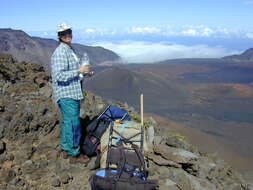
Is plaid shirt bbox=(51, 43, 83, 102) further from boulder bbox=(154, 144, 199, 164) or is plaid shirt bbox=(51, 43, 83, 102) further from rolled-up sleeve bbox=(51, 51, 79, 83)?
boulder bbox=(154, 144, 199, 164)

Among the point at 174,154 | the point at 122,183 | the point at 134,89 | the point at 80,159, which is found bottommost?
the point at 134,89

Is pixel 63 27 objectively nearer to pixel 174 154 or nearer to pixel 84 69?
pixel 84 69

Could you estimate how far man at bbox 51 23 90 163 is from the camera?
13.6ft

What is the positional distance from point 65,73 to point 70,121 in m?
0.70

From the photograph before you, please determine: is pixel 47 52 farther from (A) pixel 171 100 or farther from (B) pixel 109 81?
(A) pixel 171 100

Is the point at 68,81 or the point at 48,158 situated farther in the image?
the point at 48,158

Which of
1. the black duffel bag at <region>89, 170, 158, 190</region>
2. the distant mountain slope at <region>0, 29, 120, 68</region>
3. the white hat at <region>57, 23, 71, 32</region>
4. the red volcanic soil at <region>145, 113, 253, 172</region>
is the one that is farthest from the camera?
the distant mountain slope at <region>0, 29, 120, 68</region>

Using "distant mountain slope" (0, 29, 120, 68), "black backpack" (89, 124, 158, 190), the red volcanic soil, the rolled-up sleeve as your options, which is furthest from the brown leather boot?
"distant mountain slope" (0, 29, 120, 68)

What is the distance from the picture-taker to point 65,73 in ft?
13.7

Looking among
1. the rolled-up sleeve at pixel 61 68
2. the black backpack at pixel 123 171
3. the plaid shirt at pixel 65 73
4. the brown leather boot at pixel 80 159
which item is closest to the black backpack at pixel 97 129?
the brown leather boot at pixel 80 159

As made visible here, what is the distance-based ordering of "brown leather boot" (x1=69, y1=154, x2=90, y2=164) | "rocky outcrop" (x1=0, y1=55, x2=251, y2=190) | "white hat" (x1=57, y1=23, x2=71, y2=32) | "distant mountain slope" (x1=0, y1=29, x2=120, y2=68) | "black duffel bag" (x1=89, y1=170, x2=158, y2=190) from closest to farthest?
"black duffel bag" (x1=89, y1=170, x2=158, y2=190)
"white hat" (x1=57, y1=23, x2=71, y2=32)
"rocky outcrop" (x1=0, y1=55, x2=251, y2=190)
"brown leather boot" (x1=69, y1=154, x2=90, y2=164)
"distant mountain slope" (x1=0, y1=29, x2=120, y2=68)

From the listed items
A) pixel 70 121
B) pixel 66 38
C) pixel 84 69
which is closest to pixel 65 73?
pixel 84 69

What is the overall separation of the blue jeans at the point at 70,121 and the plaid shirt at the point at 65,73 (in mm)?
95

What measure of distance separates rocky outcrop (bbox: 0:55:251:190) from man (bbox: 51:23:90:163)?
59 centimetres
